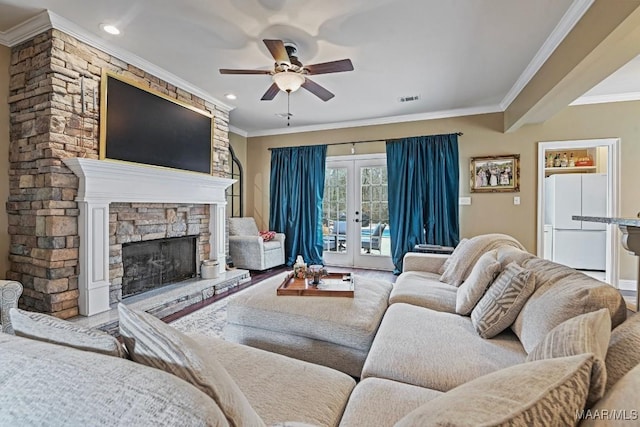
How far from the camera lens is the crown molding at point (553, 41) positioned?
6.98ft

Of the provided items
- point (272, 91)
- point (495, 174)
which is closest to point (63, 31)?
point (272, 91)

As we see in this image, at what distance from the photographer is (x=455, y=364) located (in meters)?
1.27

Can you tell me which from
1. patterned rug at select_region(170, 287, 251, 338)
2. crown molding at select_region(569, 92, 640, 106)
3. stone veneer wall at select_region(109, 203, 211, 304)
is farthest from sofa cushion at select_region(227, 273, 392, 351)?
crown molding at select_region(569, 92, 640, 106)

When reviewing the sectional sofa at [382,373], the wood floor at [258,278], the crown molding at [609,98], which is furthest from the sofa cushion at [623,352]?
the crown molding at [609,98]

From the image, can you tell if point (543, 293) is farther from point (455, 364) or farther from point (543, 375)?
point (543, 375)

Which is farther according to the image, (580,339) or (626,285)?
(626,285)

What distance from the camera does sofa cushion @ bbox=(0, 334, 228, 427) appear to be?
0.50 meters

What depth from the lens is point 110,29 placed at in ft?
8.27

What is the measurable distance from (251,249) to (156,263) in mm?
1568

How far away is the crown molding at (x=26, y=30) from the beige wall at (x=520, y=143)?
378cm

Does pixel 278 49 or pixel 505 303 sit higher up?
pixel 278 49

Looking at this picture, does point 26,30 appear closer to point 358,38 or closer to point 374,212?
point 358,38

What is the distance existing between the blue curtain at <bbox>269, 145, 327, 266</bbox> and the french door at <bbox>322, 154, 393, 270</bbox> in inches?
9.5

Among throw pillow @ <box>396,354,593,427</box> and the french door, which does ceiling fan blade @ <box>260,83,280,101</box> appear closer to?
the french door
